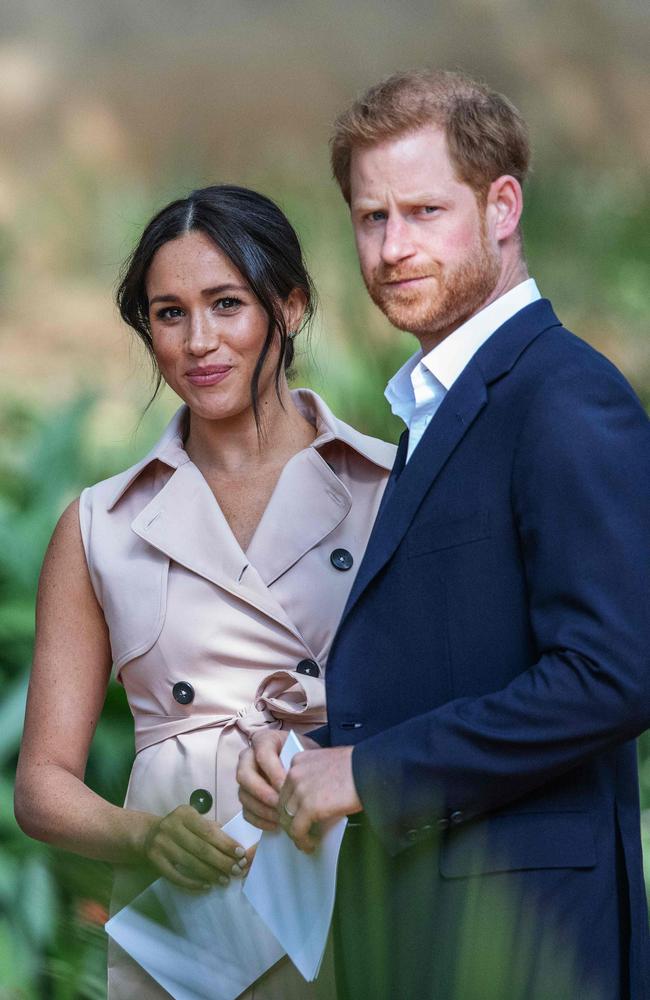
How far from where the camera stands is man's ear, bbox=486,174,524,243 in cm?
173

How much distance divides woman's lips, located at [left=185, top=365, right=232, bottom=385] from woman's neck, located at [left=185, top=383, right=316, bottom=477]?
101mm

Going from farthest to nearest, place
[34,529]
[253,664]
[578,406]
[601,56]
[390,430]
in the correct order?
[601,56], [34,529], [390,430], [253,664], [578,406]

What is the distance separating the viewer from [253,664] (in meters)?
2.23

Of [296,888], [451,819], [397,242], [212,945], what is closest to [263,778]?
[296,888]

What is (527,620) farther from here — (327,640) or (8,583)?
(8,583)

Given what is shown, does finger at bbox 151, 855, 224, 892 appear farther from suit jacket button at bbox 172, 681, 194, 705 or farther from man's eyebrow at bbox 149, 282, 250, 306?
man's eyebrow at bbox 149, 282, 250, 306

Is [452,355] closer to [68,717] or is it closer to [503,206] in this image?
[503,206]

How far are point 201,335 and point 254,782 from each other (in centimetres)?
84

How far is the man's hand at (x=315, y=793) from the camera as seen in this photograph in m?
1.52

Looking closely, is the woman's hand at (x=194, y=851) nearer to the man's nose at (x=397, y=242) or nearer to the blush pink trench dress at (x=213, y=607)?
the blush pink trench dress at (x=213, y=607)

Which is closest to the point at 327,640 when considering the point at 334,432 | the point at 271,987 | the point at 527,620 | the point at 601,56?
the point at 334,432

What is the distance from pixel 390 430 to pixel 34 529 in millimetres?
967

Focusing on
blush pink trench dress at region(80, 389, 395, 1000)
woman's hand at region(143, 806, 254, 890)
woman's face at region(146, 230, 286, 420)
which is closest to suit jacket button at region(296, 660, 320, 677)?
blush pink trench dress at region(80, 389, 395, 1000)

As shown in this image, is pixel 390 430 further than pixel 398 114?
Yes
